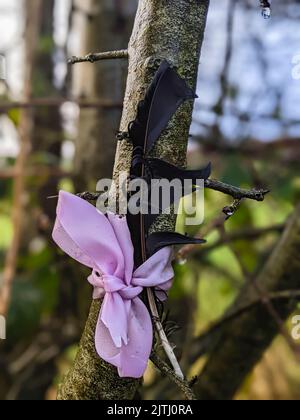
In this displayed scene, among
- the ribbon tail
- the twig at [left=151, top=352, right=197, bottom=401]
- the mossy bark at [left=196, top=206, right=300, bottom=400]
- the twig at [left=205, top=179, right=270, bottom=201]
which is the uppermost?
the twig at [left=205, top=179, right=270, bottom=201]

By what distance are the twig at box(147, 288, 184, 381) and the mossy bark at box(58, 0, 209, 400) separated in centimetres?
3

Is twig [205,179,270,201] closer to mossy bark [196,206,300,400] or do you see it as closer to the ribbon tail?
the ribbon tail

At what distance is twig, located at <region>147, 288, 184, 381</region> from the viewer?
0.86 feet

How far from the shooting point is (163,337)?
0.27 m

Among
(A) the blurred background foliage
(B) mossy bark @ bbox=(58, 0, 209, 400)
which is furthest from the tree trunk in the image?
(B) mossy bark @ bbox=(58, 0, 209, 400)

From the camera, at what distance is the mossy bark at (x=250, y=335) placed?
1.79 feet

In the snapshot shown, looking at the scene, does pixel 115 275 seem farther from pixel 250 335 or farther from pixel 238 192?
pixel 250 335

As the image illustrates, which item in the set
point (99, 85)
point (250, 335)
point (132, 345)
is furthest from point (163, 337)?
point (99, 85)

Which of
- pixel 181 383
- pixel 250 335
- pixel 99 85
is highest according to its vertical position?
pixel 99 85

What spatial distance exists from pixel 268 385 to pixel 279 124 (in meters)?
0.51

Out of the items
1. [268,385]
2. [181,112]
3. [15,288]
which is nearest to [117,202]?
[181,112]

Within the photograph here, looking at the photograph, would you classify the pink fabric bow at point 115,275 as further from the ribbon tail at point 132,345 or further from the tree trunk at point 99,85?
the tree trunk at point 99,85

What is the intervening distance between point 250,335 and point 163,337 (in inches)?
12.0
